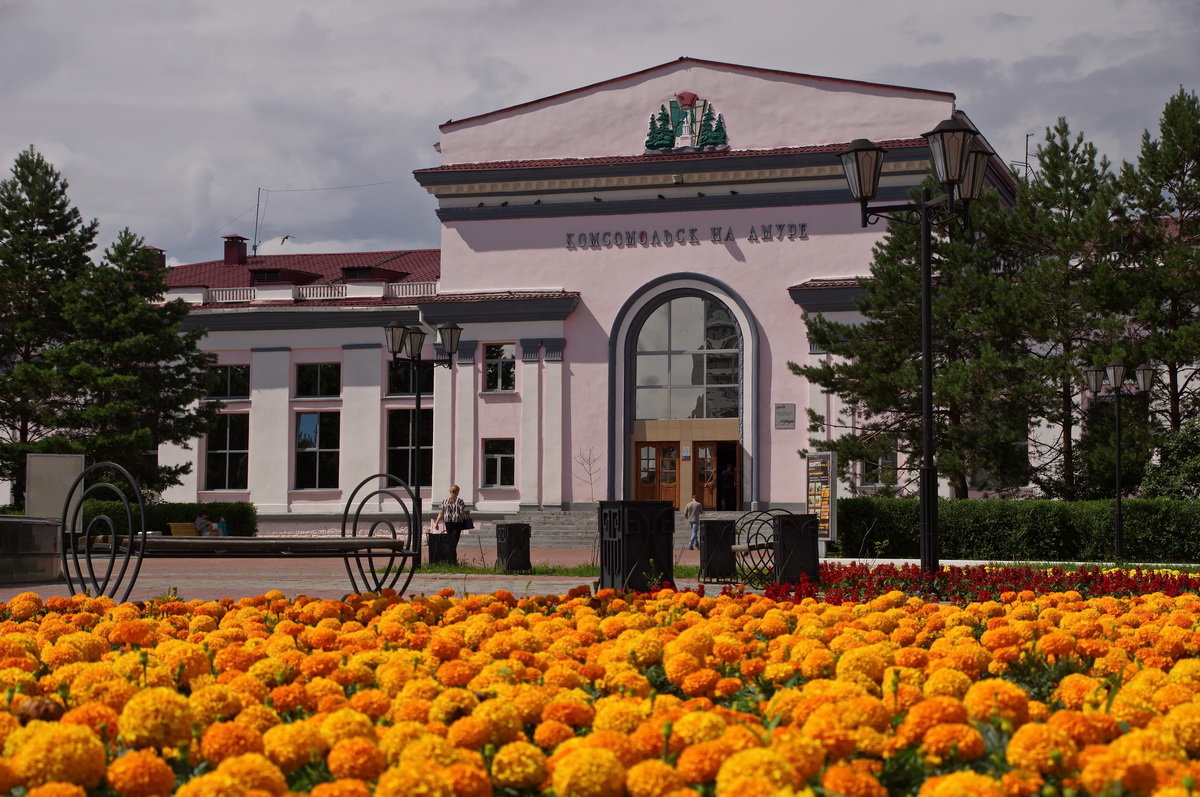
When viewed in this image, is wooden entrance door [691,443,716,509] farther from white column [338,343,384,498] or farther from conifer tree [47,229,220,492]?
conifer tree [47,229,220,492]

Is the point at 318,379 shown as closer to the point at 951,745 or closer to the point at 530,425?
the point at 530,425

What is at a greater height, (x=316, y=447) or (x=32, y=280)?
(x=32, y=280)

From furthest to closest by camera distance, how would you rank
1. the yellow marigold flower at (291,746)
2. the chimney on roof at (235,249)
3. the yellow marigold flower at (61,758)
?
1. the chimney on roof at (235,249)
2. the yellow marigold flower at (291,746)
3. the yellow marigold flower at (61,758)

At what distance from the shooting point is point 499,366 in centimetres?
3894

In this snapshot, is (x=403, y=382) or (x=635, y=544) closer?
(x=635, y=544)

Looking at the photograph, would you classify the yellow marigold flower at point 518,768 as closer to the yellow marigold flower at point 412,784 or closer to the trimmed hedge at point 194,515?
the yellow marigold flower at point 412,784

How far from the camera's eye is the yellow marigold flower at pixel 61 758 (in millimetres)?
2941

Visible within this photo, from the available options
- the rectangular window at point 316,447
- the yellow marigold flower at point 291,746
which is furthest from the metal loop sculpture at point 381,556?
the rectangular window at point 316,447

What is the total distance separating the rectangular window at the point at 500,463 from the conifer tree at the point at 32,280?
38.9 ft

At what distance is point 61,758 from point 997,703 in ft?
7.53

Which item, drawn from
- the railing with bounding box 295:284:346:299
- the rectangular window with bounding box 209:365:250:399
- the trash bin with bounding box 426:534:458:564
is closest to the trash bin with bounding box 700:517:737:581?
the trash bin with bounding box 426:534:458:564

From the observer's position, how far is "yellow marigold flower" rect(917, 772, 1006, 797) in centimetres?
260

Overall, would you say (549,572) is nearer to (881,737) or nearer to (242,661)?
(242,661)

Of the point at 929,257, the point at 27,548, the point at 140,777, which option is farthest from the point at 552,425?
the point at 140,777
